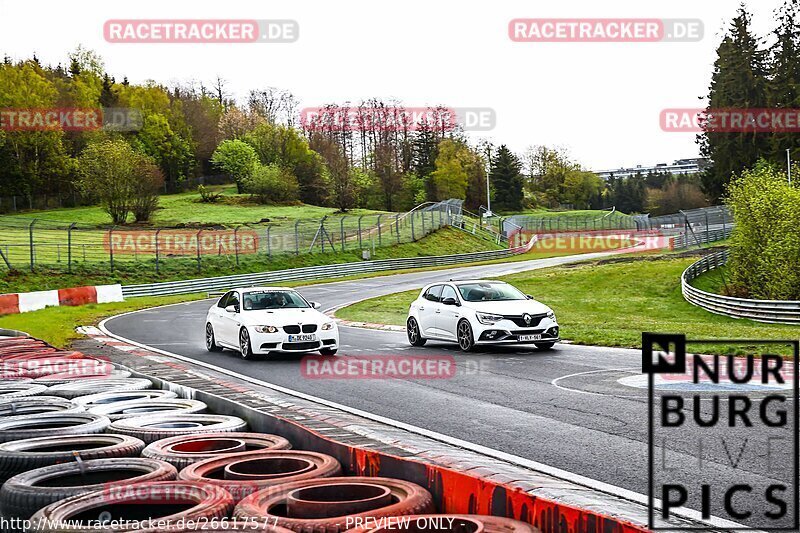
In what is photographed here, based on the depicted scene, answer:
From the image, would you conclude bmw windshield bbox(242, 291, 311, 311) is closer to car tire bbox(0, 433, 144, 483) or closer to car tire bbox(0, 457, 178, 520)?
car tire bbox(0, 433, 144, 483)

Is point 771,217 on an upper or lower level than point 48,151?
lower

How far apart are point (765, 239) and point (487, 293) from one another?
58.6 feet

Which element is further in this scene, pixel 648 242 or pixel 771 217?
pixel 648 242

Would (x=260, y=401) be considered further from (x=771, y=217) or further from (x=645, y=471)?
(x=771, y=217)

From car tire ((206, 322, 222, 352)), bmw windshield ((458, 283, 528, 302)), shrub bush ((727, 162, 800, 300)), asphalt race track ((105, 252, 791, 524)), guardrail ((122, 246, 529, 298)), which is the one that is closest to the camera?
asphalt race track ((105, 252, 791, 524))

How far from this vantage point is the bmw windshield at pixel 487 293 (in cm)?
1839

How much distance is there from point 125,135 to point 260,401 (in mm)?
113530

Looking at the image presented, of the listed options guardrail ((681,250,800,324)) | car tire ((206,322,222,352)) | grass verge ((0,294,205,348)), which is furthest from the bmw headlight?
guardrail ((681,250,800,324))

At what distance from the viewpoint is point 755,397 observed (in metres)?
10.9

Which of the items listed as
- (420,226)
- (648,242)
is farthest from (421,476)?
(648,242)

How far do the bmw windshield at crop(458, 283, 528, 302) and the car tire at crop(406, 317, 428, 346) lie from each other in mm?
Result: 1416

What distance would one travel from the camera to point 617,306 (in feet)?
113

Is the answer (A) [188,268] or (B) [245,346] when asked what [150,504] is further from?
(A) [188,268]

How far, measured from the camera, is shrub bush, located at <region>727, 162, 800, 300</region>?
30859 mm
